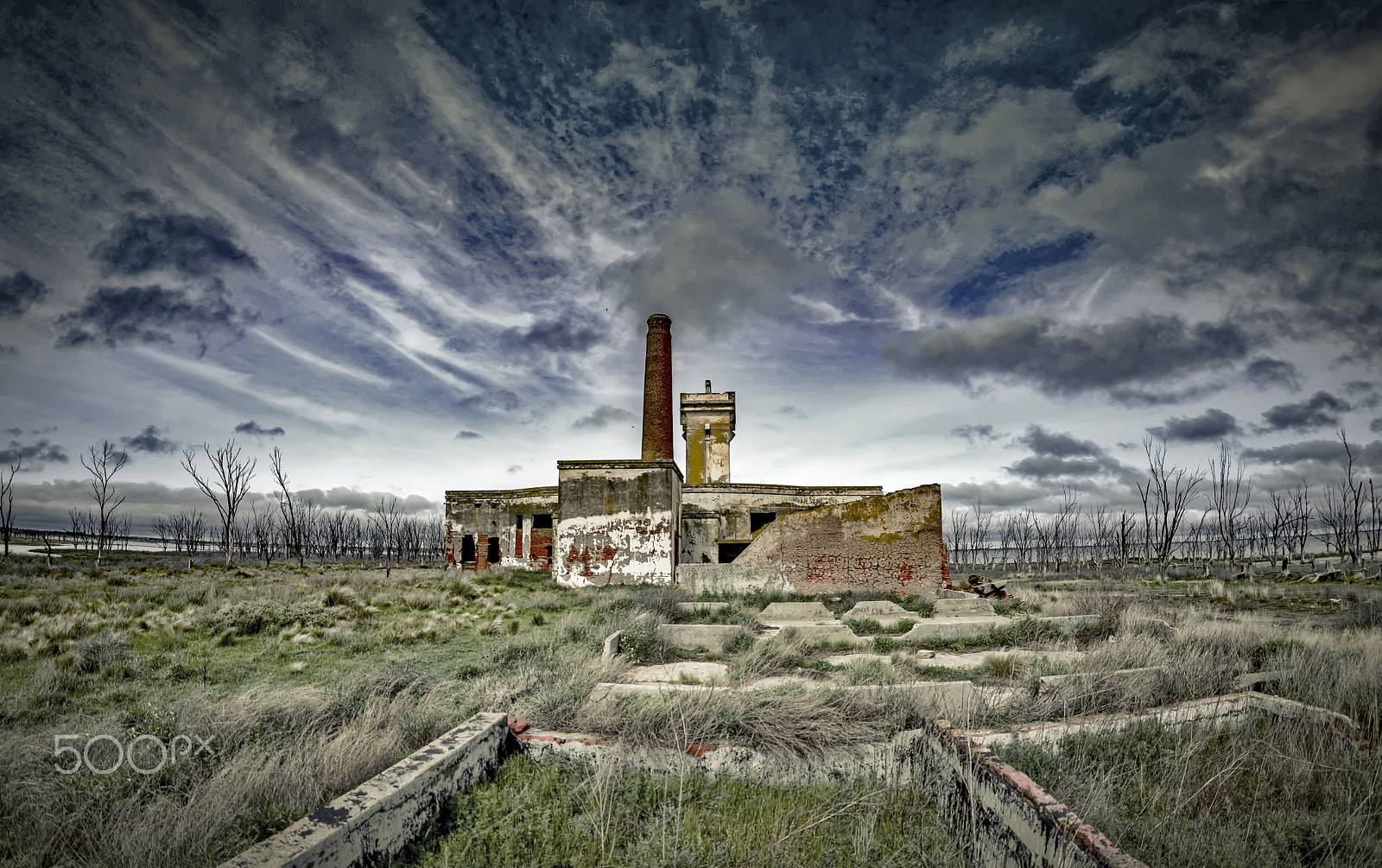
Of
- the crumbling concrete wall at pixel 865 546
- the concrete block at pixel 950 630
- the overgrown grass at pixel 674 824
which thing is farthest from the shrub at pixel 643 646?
the crumbling concrete wall at pixel 865 546

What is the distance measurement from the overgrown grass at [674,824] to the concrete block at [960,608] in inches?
300

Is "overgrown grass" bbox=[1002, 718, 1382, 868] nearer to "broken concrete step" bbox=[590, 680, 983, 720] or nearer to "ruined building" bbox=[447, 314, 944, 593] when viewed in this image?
"broken concrete step" bbox=[590, 680, 983, 720]

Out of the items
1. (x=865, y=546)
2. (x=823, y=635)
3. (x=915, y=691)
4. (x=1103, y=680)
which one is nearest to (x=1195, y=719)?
(x=1103, y=680)

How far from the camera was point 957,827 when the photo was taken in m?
3.16

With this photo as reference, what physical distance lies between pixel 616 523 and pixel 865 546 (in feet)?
23.0

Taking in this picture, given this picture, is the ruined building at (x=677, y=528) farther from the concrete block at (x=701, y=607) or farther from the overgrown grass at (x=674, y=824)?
the overgrown grass at (x=674, y=824)

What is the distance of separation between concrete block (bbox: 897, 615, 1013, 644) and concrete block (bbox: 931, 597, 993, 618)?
1.09 m

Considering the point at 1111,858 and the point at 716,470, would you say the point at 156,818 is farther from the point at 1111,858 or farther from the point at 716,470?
the point at 716,470

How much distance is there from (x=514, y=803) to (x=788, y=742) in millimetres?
1746

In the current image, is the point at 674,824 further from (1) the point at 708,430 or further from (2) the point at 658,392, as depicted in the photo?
(1) the point at 708,430

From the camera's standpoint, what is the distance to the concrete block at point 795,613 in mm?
10445

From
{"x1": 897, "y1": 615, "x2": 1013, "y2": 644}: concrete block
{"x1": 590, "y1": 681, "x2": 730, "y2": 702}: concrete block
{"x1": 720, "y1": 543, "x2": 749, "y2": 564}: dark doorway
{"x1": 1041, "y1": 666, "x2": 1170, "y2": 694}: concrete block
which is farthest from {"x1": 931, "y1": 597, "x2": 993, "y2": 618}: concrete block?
{"x1": 720, "y1": 543, "x2": 749, "y2": 564}: dark doorway

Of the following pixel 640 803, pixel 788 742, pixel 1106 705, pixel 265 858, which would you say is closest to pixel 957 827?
pixel 788 742

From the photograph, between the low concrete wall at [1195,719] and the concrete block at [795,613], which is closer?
the low concrete wall at [1195,719]
